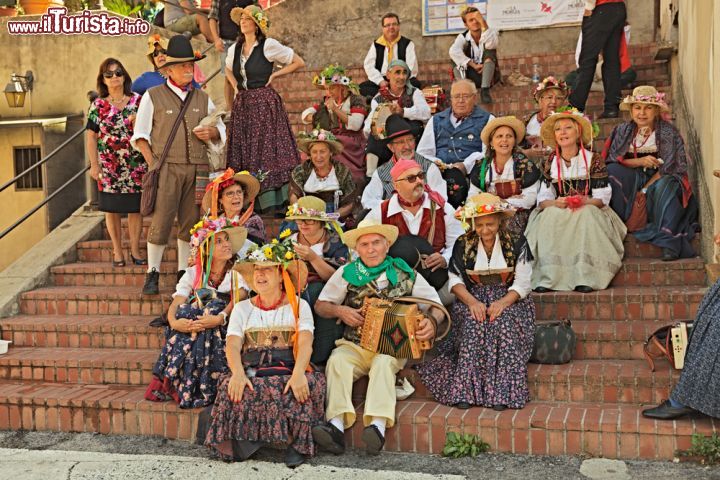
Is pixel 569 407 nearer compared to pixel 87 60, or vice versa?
pixel 569 407

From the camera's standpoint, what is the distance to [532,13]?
42.7 feet

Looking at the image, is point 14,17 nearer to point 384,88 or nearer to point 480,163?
point 384,88

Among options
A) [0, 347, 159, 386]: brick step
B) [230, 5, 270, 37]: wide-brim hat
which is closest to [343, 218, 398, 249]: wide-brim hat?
[0, 347, 159, 386]: brick step

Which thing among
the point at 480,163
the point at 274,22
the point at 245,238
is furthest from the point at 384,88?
the point at 274,22

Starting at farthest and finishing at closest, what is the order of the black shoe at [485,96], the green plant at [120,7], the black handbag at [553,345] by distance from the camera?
1. the green plant at [120,7]
2. the black shoe at [485,96]
3. the black handbag at [553,345]

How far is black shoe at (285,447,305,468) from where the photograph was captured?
207 inches

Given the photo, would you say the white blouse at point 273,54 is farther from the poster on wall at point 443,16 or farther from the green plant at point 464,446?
the poster on wall at point 443,16

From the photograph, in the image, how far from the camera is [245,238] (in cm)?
641

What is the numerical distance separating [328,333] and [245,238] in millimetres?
927

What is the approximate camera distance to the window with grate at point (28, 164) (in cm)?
1228

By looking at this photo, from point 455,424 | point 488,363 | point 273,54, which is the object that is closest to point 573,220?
point 488,363

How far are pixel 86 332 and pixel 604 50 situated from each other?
5.43 m

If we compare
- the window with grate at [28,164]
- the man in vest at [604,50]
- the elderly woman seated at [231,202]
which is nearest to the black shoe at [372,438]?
the elderly woman seated at [231,202]

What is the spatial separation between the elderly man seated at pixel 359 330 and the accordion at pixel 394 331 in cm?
4
